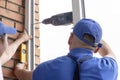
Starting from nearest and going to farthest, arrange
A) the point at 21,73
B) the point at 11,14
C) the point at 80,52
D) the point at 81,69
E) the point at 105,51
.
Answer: the point at 81,69 → the point at 80,52 → the point at 105,51 → the point at 21,73 → the point at 11,14

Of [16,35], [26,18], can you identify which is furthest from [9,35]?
[26,18]

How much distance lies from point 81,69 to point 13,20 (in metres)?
1.13

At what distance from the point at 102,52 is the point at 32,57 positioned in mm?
836

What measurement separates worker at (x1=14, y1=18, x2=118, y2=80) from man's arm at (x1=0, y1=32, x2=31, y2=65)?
1.83 ft

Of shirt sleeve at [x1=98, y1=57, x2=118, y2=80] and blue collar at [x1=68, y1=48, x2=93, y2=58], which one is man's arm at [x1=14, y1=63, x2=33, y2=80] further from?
shirt sleeve at [x1=98, y1=57, x2=118, y2=80]

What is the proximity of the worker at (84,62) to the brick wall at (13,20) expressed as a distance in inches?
26.4

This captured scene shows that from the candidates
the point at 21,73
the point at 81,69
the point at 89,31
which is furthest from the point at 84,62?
the point at 21,73

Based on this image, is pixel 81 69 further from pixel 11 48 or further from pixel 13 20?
pixel 13 20

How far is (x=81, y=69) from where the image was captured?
1954 millimetres

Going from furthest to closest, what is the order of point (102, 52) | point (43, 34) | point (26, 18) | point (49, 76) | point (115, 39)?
1. point (43, 34)
2. point (26, 18)
3. point (115, 39)
4. point (102, 52)
5. point (49, 76)

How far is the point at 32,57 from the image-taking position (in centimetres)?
294

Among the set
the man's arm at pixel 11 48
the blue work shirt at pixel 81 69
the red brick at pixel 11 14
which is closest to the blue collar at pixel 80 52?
the blue work shirt at pixel 81 69

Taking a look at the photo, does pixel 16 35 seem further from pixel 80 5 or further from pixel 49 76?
pixel 49 76

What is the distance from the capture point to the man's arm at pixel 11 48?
2.59m
